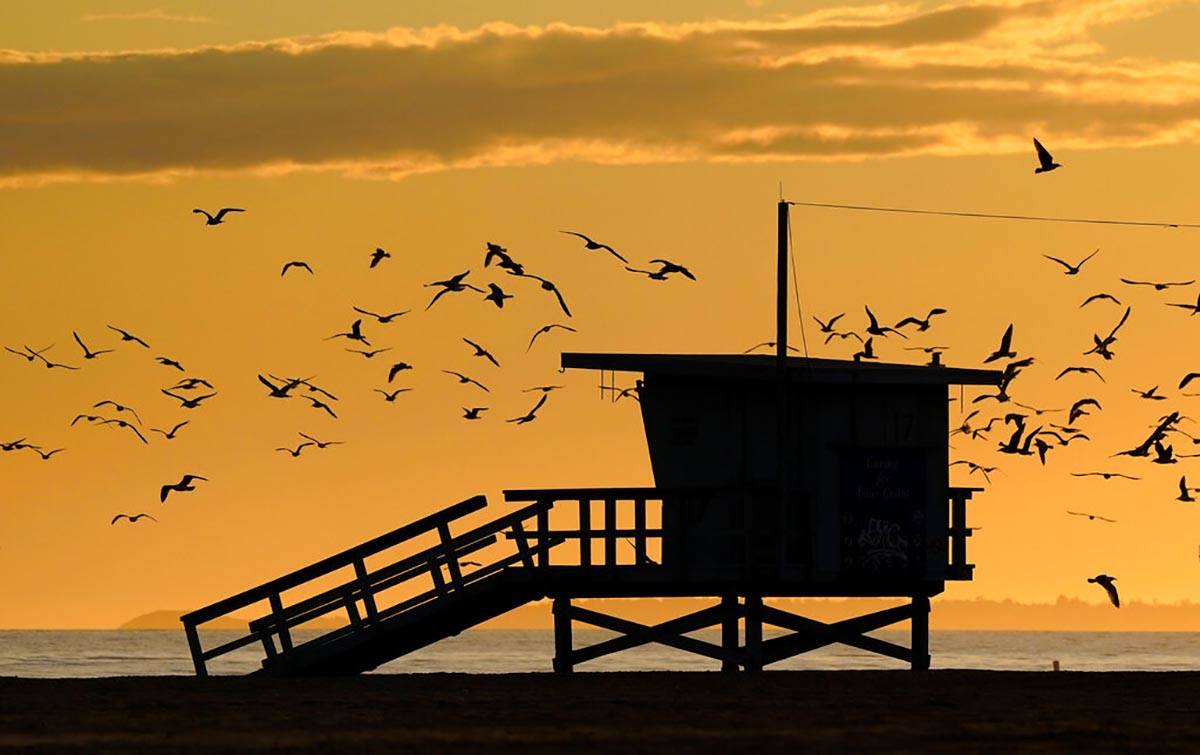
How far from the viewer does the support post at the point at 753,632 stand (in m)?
38.5

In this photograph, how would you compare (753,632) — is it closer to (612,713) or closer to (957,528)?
(957,528)

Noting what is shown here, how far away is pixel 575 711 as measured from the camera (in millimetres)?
26672

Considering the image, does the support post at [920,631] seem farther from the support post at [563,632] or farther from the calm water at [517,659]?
the calm water at [517,659]

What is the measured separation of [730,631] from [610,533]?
165 inches

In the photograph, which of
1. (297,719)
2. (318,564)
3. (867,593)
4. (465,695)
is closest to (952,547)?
(867,593)

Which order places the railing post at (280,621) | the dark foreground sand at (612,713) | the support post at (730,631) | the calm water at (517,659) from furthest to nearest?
the calm water at (517,659) → the support post at (730,631) → the railing post at (280,621) → the dark foreground sand at (612,713)

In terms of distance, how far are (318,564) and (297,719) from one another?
11224 mm

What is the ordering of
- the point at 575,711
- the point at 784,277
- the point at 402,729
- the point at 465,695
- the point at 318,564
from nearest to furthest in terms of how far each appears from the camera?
the point at 402,729 < the point at 575,711 < the point at 465,695 < the point at 318,564 < the point at 784,277

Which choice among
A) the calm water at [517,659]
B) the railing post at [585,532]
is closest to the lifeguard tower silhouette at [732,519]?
the railing post at [585,532]

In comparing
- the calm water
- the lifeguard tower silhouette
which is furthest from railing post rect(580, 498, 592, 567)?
the calm water

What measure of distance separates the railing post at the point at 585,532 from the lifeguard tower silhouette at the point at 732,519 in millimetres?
14

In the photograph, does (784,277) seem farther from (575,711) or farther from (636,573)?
(575,711)

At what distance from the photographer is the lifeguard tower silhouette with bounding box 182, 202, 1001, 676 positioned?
37312 millimetres

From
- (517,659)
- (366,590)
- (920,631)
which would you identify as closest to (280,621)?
(366,590)
